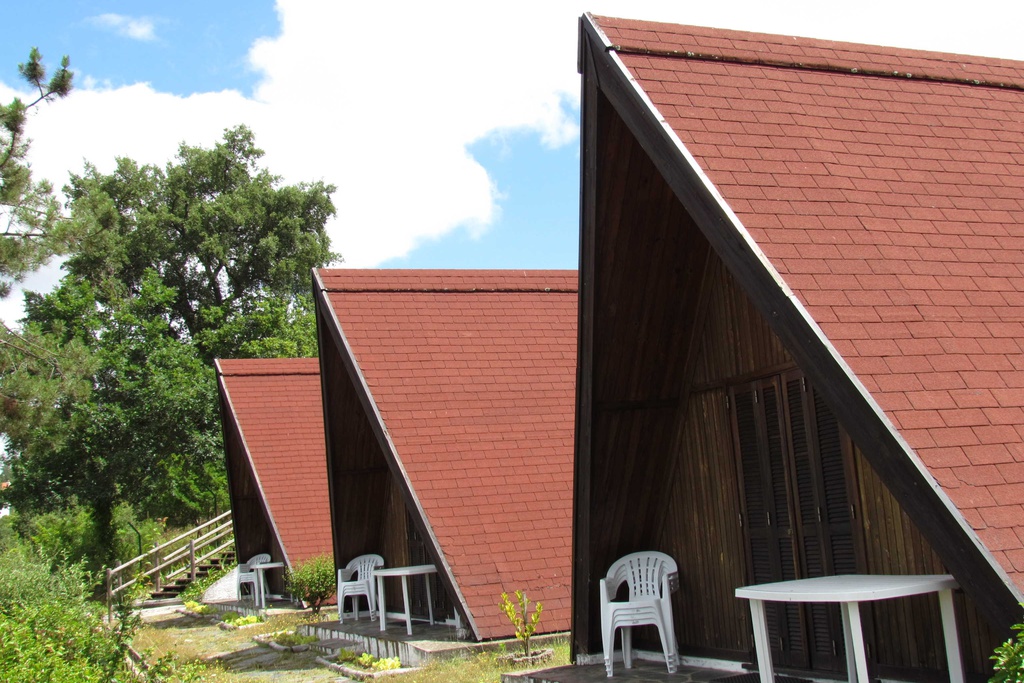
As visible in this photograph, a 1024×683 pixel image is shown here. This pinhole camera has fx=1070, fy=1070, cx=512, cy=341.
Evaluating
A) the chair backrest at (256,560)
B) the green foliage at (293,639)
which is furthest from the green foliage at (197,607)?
the green foliage at (293,639)

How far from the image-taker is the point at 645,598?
797 cm

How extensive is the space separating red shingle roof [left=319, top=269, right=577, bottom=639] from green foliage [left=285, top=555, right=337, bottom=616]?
14.8ft

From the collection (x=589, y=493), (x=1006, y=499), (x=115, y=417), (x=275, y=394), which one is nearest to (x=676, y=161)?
(x=1006, y=499)

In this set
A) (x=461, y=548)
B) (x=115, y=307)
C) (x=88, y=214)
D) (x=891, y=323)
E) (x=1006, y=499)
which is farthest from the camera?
(x=115, y=307)

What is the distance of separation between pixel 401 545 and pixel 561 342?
3.42 m

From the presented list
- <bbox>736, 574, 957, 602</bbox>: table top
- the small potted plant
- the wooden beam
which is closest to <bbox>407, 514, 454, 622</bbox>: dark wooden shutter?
the small potted plant

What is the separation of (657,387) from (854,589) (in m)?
3.36

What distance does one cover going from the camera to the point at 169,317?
123 feet

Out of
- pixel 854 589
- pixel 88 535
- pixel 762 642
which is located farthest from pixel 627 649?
pixel 88 535

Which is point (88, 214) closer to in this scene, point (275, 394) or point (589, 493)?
point (275, 394)

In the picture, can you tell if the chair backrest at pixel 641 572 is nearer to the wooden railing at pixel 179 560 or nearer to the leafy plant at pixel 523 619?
the leafy plant at pixel 523 619

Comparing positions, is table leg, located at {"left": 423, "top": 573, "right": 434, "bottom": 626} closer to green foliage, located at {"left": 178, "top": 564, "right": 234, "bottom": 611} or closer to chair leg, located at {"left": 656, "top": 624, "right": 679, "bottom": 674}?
chair leg, located at {"left": 656, "top": 624, "right": 679, "bottom": 674}

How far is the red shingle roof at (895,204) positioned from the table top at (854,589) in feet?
2.10

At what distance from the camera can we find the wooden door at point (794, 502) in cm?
665
